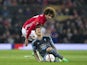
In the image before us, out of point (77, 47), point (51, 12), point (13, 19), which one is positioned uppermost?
point (51, 12)

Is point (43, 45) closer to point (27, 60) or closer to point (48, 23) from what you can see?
point (27, 60)

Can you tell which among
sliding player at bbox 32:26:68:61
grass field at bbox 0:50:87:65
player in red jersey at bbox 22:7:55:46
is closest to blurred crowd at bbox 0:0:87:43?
grass field at bbox 0:50:87:65

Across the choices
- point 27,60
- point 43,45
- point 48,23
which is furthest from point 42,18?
point 48,23

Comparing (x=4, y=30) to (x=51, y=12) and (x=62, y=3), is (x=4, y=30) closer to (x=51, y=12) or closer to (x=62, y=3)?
(x=62, y=3)

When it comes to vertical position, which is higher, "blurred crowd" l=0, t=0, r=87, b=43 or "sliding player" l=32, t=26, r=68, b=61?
"sliding player" l=32, t=26, r=68, b=61

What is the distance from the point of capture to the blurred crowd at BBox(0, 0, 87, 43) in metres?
32.3

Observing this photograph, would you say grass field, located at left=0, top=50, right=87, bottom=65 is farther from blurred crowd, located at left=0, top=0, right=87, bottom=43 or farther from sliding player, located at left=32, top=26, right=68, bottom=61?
blurred crowd, located at left=0, top=0, right=87, bottom=43

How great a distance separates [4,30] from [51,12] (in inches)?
664

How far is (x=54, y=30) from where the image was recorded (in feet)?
107

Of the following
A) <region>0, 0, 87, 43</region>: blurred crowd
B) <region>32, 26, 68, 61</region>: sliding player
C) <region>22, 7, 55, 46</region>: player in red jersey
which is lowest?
<region>0, 0, 87, 43</region>: blurred crowd

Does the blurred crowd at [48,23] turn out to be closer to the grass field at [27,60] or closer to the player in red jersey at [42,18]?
the grass field at [27,60]

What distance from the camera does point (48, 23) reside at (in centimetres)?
3288

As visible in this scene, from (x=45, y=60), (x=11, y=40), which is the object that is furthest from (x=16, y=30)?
(x=45, y=60)

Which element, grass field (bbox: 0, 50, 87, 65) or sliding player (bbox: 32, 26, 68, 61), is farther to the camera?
sliding player (bbox: 32, 26, 68, 61)
